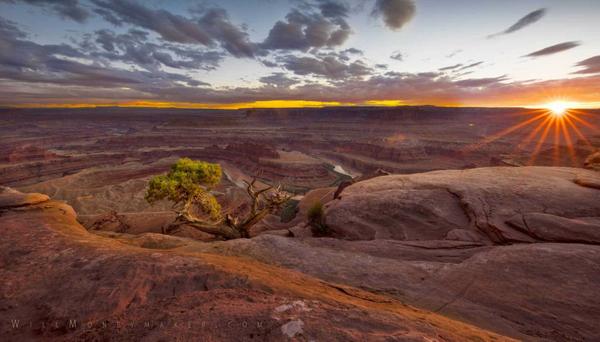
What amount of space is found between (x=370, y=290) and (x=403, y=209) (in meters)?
8.59

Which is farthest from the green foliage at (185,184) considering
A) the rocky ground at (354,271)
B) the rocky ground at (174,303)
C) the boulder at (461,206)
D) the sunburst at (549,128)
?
the sunburst at (549,128)

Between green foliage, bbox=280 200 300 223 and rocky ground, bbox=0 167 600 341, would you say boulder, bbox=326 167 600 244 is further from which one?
green foliage, bbox=280 200 300 223

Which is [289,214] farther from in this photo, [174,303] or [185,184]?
[174,303]

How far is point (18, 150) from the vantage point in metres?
87.9

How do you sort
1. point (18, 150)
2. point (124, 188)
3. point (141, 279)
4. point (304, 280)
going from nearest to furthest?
point (141, 279), point (304, 280), point (124, 188), point (18, 150)

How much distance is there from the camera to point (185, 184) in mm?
18688

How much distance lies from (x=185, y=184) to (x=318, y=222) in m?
9.40

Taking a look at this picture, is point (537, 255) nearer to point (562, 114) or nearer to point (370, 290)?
point (370, 290)

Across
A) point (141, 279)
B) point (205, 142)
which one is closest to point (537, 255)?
point (141, 279)

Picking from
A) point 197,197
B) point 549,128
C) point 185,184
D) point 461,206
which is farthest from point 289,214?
point 549,128

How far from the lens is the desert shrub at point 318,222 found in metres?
16.8

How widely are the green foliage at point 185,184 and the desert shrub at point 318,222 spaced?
736 centimetres

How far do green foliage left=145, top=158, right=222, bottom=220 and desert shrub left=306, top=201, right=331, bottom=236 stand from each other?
736 centimetres

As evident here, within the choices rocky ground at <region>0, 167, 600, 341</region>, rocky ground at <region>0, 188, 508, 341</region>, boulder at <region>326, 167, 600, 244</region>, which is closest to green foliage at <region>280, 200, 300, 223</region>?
boulder at <region>326, 167, 600, 244</region>
